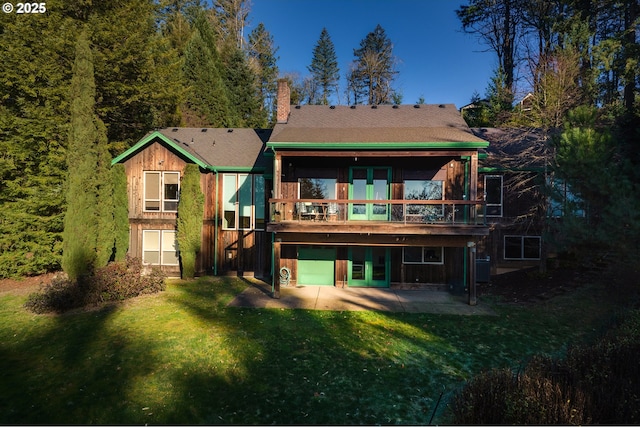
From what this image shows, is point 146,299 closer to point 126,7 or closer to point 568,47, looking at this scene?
point 126,7

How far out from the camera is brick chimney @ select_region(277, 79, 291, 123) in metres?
14.1

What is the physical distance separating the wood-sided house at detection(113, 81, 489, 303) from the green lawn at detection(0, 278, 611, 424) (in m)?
2.77

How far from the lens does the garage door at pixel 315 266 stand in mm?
12492

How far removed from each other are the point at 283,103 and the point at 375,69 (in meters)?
26.3

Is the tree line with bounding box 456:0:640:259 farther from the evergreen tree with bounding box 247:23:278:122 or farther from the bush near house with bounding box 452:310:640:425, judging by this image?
the evergreen tree with bounding box 247:23:278:122

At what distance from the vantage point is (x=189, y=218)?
12891mm

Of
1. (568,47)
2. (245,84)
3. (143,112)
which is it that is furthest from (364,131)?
(245,84)

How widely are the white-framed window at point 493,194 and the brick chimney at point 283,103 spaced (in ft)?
33.0

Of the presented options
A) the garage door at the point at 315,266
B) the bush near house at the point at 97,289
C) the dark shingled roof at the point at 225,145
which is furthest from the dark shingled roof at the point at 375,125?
the bush near house at the point at 97,289

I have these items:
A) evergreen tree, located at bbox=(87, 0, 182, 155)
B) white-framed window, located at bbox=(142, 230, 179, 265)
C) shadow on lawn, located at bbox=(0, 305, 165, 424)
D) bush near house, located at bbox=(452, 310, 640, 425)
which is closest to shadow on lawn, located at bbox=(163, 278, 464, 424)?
bush near house, located at bbox=(452, 310, 640, 425)

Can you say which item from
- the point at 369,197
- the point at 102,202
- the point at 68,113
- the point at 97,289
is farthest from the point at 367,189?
the point at 68,113

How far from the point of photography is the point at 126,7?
15.4 m

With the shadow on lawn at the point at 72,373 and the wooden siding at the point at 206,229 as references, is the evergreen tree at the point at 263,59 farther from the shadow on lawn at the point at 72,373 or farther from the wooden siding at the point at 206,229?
the shadow on lawn at the point at 72,373

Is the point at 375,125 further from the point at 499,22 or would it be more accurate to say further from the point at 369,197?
the point at 499,22
